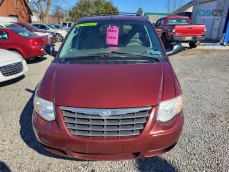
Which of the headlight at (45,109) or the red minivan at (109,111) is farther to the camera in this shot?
the headlight at (45,109)

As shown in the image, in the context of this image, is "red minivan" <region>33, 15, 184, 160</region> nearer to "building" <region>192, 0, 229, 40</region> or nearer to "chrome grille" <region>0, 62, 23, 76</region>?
"chrome grille" <region>0, 62, 23, 76</region>

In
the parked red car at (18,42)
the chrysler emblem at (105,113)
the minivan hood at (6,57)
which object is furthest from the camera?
the parked red car at (18,42)

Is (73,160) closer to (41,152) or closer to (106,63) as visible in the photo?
(41,152)

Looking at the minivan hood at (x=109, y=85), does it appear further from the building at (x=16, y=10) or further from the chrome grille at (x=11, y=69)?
the building at (x=16, y=10)

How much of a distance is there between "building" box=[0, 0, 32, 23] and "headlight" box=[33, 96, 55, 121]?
2944 cm

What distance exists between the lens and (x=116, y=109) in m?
2.17

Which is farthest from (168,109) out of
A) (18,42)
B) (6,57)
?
(18,42)

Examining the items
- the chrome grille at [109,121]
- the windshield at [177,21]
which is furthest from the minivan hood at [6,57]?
the windshield at [177,21]

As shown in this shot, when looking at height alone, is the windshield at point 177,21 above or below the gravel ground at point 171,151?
above

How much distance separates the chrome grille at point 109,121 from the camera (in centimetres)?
217

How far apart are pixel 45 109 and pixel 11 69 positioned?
13.1ft

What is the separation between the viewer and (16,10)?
30875mm

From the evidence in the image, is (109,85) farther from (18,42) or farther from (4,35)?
(4,35)

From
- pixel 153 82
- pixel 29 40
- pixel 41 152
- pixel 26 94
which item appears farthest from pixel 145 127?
pixel 29 40
